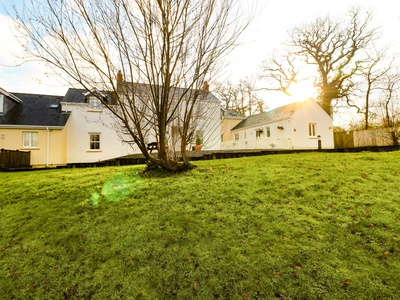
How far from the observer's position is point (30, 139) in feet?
52.2

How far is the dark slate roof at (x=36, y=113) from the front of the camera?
16.0 metres

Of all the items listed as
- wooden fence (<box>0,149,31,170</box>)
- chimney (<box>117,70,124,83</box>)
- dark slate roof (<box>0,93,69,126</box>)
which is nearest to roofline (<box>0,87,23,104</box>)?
dark slate roof (<box>0,93,69,126</box>)

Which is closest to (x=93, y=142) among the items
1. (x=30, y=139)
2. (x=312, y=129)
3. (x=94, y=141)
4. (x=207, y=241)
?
(x=94, y=141)

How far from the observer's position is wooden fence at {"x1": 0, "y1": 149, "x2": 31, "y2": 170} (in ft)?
37.3

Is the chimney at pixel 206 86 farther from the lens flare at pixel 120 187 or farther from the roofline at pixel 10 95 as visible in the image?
the roofline at pixel 10 95

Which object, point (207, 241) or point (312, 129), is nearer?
point (207, 241)

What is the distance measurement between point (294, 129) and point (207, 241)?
1941 centimetres

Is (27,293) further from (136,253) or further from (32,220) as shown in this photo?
(32,220)

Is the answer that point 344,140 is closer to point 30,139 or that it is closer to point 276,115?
point 276,115

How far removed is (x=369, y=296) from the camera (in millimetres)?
2193

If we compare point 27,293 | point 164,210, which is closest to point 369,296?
point 164,210

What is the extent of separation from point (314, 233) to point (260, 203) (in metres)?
1.04

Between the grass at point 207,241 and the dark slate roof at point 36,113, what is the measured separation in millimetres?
13615

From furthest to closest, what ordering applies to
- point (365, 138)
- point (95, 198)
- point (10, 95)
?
point (365, 138)
point (10, 95)
point (95, 198)
